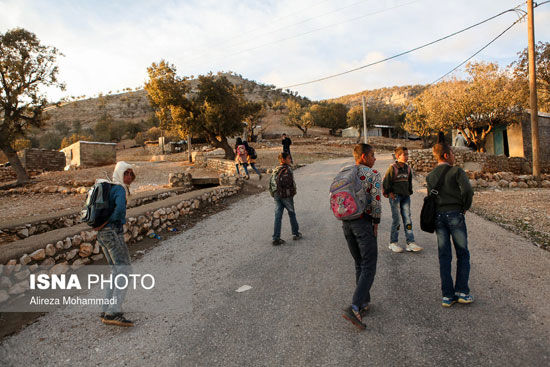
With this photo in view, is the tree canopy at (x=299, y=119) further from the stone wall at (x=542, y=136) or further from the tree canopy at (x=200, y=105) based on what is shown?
the stone wall at (x=542, y=136)

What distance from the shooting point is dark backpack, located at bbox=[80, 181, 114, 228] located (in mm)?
3344

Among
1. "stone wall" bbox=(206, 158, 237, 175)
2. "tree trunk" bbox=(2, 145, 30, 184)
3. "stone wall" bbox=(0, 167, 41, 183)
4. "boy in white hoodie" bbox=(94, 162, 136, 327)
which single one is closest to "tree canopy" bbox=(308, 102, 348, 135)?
"stone wall" bbox=(206, 158, 237, 175)

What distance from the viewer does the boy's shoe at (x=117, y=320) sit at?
3.45m

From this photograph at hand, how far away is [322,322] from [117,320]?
7.56 feet

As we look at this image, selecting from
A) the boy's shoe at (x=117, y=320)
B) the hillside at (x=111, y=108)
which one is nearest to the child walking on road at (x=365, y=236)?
the boy's shoe at (x=117, y=320)

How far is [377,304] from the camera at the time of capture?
3510 millimetres

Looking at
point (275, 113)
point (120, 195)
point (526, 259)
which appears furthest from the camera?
point (275, 113)

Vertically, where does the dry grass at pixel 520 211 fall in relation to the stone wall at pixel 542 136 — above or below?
below

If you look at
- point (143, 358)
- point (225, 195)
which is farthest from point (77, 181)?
point (143, 358)

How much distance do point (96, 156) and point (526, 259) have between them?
24.9 m

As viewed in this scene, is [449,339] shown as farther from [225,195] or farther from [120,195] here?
[225,195]

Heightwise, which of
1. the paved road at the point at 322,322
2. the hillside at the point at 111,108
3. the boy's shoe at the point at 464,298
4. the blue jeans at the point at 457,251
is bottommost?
the paved road at the point at 322,322

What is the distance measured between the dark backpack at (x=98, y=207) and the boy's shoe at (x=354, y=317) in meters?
2.80

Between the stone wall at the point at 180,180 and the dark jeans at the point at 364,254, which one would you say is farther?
the stone wall at the point at 180,180
